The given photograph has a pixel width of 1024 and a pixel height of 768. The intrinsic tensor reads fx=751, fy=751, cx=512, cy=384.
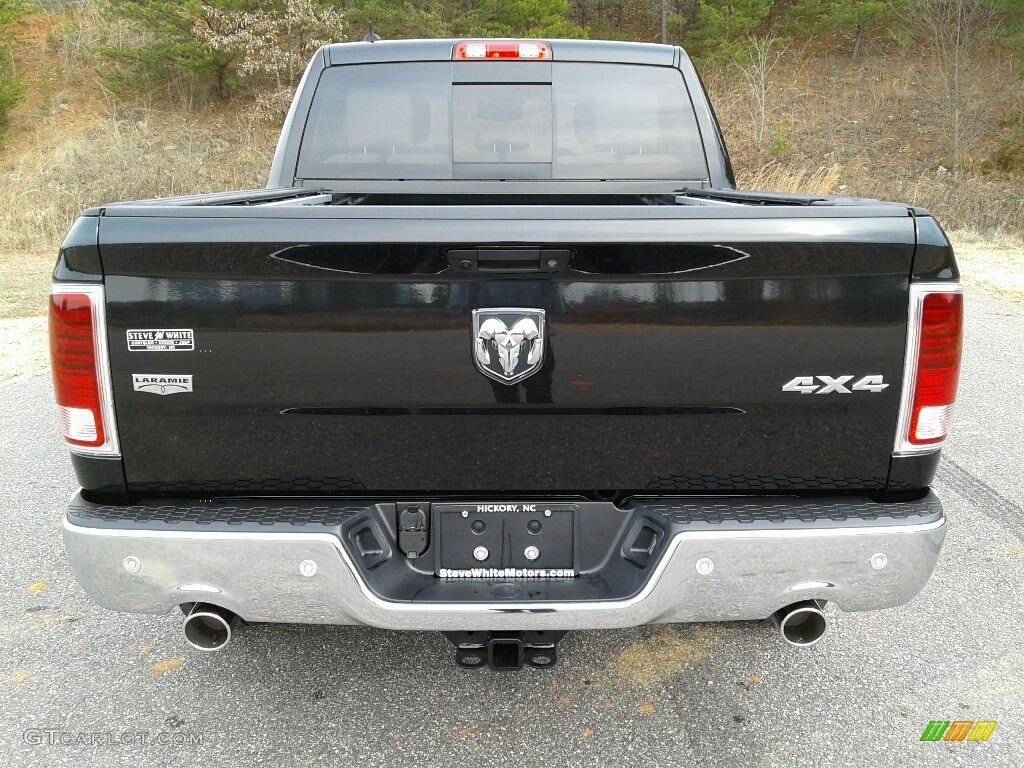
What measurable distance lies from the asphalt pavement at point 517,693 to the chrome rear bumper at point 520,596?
0.63 m

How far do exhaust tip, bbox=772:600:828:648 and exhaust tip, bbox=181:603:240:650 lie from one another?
5.05 ft

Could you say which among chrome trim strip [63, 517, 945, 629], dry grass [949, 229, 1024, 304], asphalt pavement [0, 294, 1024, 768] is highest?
chrome trim strip [63, 517, 945, 629]

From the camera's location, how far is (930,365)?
1908 millimetres

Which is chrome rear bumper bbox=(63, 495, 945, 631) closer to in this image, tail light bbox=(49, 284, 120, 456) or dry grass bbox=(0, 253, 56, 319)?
tail light bbox=(49, 284, 120, 456)

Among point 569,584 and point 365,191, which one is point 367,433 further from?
point 365,191

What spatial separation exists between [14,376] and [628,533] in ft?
22.2

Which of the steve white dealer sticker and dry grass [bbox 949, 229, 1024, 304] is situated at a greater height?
the steve white dealer sticker

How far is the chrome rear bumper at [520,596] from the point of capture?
1902mm

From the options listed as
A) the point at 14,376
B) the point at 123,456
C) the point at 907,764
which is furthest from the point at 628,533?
the point at 14,376

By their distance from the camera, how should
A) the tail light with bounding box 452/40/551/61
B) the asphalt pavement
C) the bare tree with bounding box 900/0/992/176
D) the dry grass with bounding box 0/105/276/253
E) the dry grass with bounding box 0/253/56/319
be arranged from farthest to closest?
the bare tree with bounding box 900/0/992/176, the dry grass with bounding box 0/105/276/253, the dry grass with bounding box 0/253/56/319, the tail light with bounding box 452/40/551/61, the asphalt pavement

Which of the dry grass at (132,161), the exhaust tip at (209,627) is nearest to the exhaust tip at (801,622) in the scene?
the exhaust tip at (209,627)

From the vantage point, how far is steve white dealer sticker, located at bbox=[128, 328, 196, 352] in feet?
6.12

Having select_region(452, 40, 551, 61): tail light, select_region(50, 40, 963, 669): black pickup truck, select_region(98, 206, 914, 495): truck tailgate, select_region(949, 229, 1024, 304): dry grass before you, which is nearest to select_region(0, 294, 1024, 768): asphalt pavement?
select_region(50, 40, 963, 669): black pickup truck

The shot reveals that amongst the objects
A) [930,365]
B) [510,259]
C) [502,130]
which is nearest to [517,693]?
[510,259]
